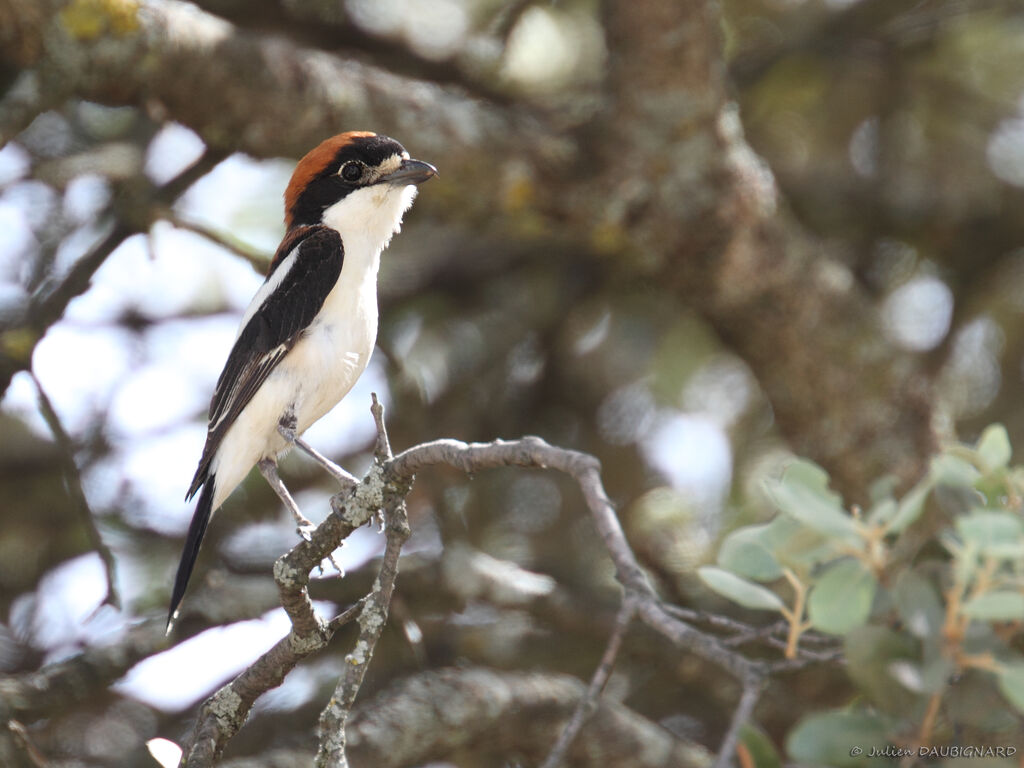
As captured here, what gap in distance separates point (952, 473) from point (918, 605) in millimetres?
160

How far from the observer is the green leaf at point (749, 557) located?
4.48 ft

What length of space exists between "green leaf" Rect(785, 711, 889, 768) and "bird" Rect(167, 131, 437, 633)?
69.1 inches

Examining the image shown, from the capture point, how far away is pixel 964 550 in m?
1.14

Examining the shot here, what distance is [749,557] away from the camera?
1396 mm

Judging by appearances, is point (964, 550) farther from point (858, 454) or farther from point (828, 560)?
point (858, 454)

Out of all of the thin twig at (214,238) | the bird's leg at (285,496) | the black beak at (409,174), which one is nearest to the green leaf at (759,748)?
the bird's leg at (285,496)

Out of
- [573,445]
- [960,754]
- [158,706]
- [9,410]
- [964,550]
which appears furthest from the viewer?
[573,445]

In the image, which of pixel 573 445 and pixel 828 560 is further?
pixel 573 445

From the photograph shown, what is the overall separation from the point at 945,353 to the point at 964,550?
4.59 m

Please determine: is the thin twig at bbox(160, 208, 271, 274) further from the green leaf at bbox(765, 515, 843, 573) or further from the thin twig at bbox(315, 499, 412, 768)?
the green leaf at bbox(765, 515, 843, 573)

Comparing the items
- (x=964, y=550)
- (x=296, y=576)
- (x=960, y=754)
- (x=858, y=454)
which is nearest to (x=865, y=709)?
(x=960, y=754)

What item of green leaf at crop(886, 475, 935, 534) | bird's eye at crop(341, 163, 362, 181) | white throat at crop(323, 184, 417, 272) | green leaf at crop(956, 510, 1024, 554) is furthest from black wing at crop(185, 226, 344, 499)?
green leaf at crop(956, 510, 1024, 554)

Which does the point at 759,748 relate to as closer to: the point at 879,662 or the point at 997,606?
the point at 879,662

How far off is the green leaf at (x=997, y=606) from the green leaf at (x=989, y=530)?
0.18ft
